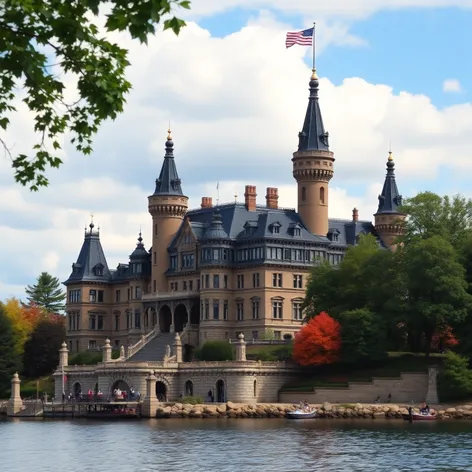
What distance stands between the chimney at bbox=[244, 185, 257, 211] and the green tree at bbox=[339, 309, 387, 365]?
25.9m

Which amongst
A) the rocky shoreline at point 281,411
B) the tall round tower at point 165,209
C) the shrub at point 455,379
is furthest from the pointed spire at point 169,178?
the shrub at point 455,379

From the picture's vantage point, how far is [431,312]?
305ft

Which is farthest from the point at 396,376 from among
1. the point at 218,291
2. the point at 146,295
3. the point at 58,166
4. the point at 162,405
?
the point at 58,166

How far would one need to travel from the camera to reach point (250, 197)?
399ft

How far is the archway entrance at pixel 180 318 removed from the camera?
403 ft

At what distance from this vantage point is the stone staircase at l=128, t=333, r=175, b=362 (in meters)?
113

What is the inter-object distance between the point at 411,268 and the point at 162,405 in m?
22.4

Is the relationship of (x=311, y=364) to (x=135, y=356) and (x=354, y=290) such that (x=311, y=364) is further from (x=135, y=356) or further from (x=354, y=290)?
(x=135, y=356)

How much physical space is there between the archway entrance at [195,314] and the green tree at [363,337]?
25.6 metres

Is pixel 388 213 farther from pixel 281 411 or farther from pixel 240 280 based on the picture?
pixel 281 411

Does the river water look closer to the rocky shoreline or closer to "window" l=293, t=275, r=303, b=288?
the rocky shoreline

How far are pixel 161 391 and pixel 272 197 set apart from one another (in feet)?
A: 93.6

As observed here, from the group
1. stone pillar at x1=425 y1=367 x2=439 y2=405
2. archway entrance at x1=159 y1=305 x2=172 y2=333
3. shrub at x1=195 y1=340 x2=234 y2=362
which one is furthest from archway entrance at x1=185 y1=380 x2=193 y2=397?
stone pillar at x1=425 y1=367 x2=439 y2=405

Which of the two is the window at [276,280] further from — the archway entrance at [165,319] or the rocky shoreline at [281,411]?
the rocky shoreline at [281,411]
